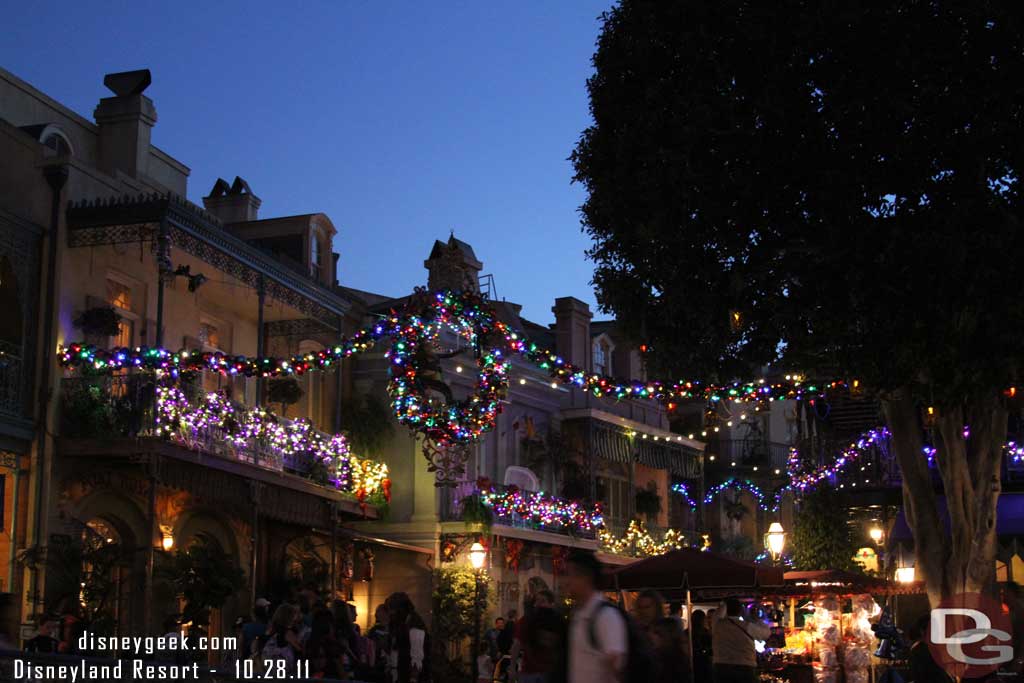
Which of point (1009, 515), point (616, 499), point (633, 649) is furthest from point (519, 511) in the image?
Answer: point (633, 649)

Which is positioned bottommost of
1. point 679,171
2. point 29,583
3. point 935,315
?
point 29,583

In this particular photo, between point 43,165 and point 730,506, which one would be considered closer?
point 43,165

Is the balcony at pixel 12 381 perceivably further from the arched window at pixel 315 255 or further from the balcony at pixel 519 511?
the balcony at pixel 519 511

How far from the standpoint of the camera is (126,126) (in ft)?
79.9

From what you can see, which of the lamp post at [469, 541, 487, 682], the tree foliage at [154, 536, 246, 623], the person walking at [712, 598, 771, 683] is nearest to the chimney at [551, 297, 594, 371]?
the lamp post at [469, 541, 487, 682]

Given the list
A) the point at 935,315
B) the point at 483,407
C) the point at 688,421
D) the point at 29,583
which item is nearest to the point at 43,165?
the point at 29,583

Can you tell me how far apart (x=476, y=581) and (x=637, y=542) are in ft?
30.1

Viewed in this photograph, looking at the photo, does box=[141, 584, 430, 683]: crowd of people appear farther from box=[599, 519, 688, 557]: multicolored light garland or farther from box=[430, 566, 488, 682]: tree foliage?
box=[599, 519, 688, 557]: multicolored light garland

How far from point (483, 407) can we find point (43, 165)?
7411 mm

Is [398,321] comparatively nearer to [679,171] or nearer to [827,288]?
[679,171]

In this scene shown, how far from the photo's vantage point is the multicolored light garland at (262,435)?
20.7 metres

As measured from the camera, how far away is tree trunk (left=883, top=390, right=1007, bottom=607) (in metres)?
17.6

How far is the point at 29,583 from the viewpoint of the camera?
19.3 m

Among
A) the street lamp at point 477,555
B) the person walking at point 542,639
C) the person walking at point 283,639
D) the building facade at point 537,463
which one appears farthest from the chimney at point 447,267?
the person walking at point 542,639
